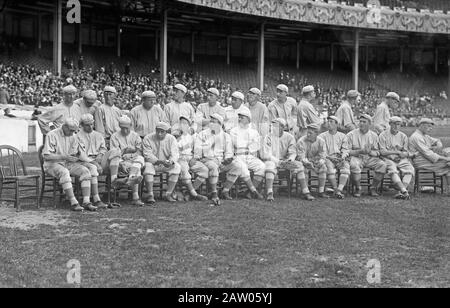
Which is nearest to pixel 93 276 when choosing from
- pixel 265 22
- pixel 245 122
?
A: pixel 245 122

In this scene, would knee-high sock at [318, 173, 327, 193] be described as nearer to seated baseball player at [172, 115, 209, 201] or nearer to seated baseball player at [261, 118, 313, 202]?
seated baseball player at [261, 118, 313, 202]

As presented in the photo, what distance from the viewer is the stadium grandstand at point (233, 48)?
1081 inches

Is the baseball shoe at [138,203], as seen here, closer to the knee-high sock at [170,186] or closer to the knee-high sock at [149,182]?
the knee-high sock at [149,182]

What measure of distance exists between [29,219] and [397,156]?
5753mm

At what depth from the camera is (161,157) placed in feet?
28.5

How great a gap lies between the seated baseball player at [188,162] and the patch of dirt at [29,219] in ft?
6.55

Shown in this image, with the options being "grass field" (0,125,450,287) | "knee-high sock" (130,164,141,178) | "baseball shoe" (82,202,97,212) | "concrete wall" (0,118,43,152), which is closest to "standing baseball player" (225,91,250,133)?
"grass field" (0,125,450,287)

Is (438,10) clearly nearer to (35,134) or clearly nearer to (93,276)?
(35,134)

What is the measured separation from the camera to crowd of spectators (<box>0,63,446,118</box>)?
68.0 feet

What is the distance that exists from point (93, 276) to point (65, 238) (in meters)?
1.42

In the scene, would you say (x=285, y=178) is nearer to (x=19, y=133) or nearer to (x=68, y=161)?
(x=68, y=161)

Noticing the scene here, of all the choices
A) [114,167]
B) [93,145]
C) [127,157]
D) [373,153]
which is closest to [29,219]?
[114,167]

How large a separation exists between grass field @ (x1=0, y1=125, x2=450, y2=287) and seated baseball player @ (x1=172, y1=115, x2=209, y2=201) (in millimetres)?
474

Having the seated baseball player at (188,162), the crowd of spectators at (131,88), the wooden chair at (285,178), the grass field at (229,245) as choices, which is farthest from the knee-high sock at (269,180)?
the crowd of spectators at (131,88)
